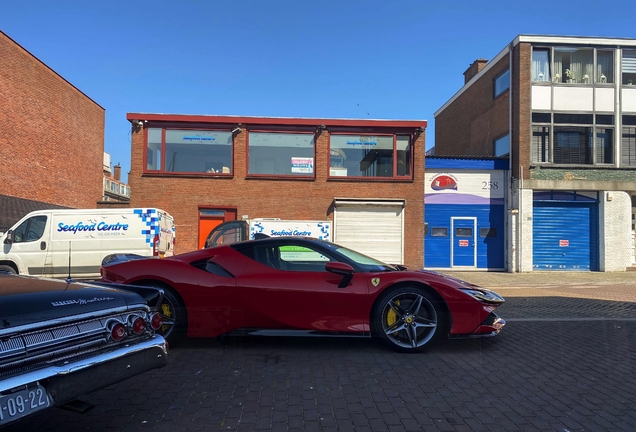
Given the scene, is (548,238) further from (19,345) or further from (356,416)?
(19,345)

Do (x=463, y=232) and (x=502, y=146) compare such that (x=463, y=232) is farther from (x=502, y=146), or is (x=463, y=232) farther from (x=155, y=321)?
(x=155, y=321)

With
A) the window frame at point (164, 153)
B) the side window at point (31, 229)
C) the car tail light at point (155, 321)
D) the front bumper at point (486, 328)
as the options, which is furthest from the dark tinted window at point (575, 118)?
the car tail light at point (155, 321)

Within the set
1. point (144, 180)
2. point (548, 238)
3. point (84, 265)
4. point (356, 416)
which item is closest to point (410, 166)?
point (548, 238)

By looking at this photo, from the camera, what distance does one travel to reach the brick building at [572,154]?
1709cm

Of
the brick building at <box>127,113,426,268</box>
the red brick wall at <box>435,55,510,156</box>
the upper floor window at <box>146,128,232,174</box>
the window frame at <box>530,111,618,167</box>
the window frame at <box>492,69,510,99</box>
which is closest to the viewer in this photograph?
the brick building at <box>127,113,426,268</box>

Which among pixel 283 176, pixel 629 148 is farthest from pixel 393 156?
pixel 629 148

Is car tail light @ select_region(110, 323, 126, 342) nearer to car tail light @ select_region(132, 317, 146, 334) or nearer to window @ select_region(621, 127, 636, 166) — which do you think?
car tail light @ select_region(132, 317, 146, 334)

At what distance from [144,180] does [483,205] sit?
12.9 m

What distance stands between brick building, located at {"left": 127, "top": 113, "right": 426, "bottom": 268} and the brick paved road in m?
10.9

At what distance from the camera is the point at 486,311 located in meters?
4.88

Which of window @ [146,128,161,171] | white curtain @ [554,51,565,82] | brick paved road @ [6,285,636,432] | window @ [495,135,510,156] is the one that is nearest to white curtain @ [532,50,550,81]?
white curtain @ [554,51,565,82]

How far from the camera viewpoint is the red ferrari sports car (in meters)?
4.87

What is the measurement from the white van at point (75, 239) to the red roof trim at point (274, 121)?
6.19 meters

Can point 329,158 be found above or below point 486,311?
above
